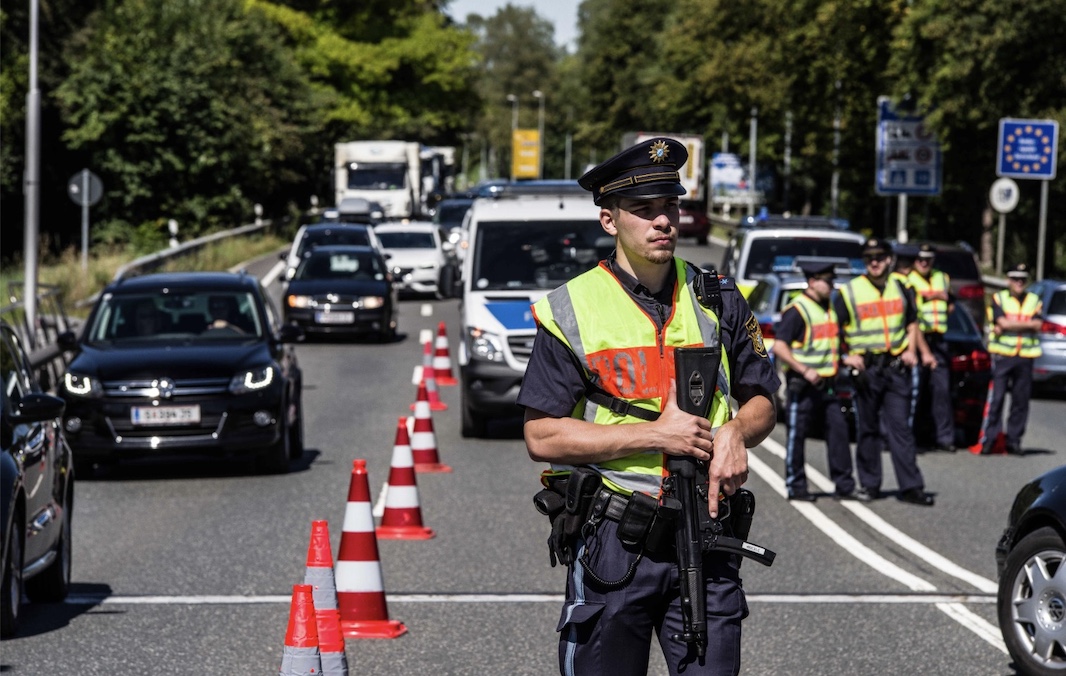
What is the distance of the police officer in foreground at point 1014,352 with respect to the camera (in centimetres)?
1670

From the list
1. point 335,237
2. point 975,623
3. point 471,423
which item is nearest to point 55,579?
point 975,623

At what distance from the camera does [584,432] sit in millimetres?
4438

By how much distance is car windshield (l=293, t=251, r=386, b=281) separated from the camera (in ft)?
96.7

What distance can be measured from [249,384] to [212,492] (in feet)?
3.19

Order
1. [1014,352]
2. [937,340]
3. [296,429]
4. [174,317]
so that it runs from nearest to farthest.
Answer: [174,317]
[296,429]
[937,340]
[1014,352]

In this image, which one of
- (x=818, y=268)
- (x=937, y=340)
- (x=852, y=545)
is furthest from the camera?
(x=937, y=340)

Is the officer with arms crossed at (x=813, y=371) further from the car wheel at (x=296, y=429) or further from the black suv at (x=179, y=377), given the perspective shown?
the car wheel at (x=296, y=429)

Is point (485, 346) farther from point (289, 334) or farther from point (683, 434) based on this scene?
point (683, 434)

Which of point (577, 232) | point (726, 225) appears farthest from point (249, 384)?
point (726, 225)

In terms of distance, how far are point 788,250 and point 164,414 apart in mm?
10094

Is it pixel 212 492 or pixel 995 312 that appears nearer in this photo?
pixel 212 492

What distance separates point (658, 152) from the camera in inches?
181

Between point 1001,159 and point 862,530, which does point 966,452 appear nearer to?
point 862,530

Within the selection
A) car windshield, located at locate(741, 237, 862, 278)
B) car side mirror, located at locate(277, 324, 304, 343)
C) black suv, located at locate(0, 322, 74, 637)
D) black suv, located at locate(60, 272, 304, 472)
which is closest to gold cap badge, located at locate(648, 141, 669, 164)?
black suv, located at locate(0, 322, 74, 637)
